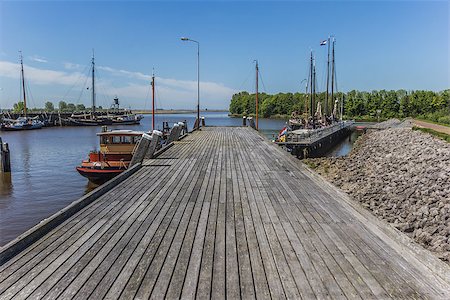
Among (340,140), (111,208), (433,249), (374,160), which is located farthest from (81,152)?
(340,140)

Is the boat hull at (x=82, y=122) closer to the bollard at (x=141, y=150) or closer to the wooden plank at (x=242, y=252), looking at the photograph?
the bollard at (x=141, y=150)

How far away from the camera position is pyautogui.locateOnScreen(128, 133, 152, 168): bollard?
37.6 feet

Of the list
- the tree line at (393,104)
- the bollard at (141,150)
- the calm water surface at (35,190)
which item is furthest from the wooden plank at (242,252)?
the tree line at (393,104)

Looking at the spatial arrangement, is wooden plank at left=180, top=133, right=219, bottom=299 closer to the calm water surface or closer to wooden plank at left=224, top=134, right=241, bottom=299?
wooden plank at left=224, top=134, right=241, bottom=299

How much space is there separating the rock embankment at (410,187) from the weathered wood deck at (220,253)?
9.37ft

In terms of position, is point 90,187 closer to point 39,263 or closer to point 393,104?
point 39,263

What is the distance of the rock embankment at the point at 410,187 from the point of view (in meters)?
8.93

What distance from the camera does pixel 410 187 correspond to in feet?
43.8

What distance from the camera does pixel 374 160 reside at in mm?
21797

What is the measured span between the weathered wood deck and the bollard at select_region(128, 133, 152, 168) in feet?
12.6

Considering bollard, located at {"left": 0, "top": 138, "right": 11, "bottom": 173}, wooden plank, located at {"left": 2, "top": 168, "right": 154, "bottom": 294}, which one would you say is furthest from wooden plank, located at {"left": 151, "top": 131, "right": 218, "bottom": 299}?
bollard, located at {"left": 0, "top": 138, "right": 11, "bottom": 173}

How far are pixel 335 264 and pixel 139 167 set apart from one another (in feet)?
26.2

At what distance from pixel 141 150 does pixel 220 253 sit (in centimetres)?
782

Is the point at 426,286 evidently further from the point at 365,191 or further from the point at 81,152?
the point at 81,152
